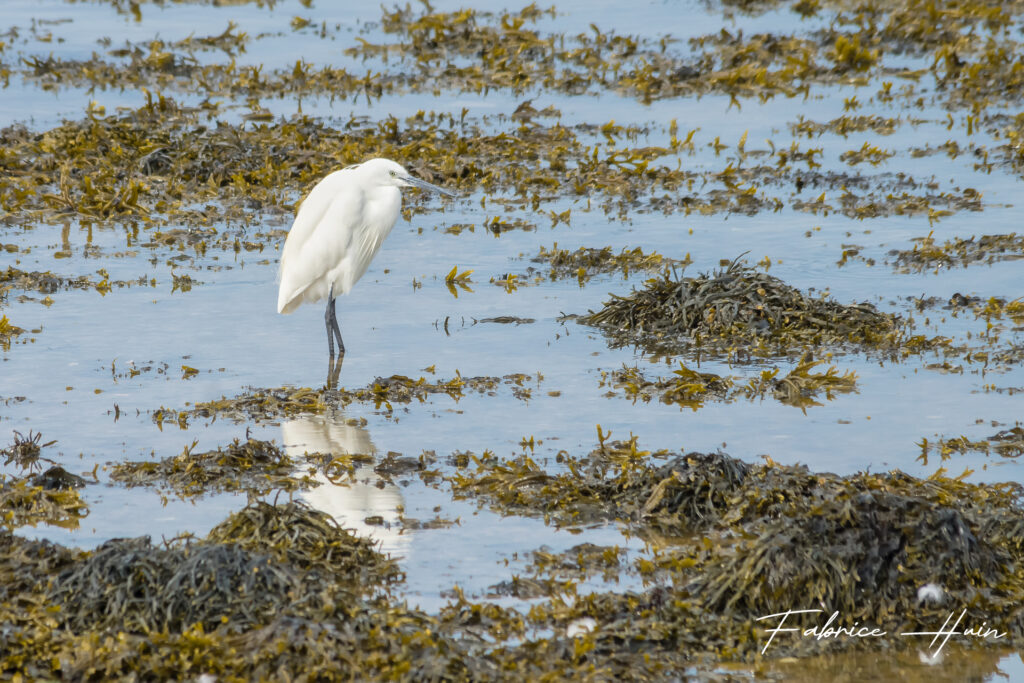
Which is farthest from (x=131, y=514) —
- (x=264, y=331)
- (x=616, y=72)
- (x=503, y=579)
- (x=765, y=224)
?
(x=616, y=72)

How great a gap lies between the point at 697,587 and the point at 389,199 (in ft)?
16.3

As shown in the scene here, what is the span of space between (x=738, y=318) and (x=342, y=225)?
8.94ft

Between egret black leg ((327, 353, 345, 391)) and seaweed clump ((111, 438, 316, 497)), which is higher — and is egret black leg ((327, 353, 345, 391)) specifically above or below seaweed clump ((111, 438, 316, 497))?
below

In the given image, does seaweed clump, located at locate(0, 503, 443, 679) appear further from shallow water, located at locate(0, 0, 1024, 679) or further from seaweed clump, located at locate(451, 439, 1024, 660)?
seaweed clump, located at locate(451, 439, 1024, 660)

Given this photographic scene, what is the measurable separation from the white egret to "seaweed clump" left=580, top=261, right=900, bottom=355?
1.62 metres

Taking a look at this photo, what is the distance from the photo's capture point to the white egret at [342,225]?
383 inches

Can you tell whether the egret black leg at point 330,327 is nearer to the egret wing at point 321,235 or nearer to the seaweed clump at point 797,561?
the egret wing at point 321,235

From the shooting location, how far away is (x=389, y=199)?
974cm

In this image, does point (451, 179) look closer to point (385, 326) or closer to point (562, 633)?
point (385, 326)

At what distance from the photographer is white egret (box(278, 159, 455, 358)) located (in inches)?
383

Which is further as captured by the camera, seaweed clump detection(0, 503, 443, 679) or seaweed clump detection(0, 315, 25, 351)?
seaweed clump detection(0, 315, 25, 351)

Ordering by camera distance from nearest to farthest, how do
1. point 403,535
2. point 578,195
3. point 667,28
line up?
point 403,535 < point 578,195 < point 667,28

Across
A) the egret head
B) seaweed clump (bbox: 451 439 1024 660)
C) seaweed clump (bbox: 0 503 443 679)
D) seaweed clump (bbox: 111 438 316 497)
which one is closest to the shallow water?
seaweed clump (bbox: 111 438 316 497)

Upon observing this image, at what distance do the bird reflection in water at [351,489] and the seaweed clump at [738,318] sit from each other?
239 centimetres
